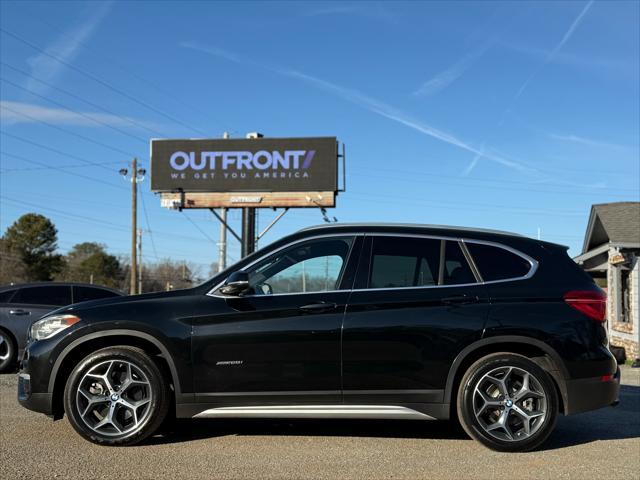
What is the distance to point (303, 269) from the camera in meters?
5.36

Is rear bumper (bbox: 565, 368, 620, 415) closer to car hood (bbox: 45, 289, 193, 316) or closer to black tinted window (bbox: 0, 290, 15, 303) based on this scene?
car hood (bbox: 45, 289, 193, 316)

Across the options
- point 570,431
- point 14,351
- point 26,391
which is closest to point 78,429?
point 26,391

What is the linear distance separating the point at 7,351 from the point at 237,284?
6809 millimetres

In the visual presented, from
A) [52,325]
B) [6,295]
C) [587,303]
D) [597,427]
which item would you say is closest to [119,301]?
[52,325]

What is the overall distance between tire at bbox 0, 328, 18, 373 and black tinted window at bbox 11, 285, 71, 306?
0.63 m

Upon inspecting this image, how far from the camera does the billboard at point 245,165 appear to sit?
2603 centimetres

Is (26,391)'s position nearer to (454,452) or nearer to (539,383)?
(454,452)

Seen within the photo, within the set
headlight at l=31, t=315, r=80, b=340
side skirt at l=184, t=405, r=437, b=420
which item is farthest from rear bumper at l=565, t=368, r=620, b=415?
headlight at l=31, t=315, r=80, b=340

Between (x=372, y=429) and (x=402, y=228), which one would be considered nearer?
(x=402, y=228)

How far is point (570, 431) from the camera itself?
586 cm

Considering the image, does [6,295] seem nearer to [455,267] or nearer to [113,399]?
[113,399]

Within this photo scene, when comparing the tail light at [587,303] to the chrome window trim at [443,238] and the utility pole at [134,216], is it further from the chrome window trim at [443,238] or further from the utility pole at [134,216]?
the utility pole at [134,216]

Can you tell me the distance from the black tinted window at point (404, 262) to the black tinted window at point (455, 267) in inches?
3.0

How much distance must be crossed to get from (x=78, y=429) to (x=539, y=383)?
145 inches
